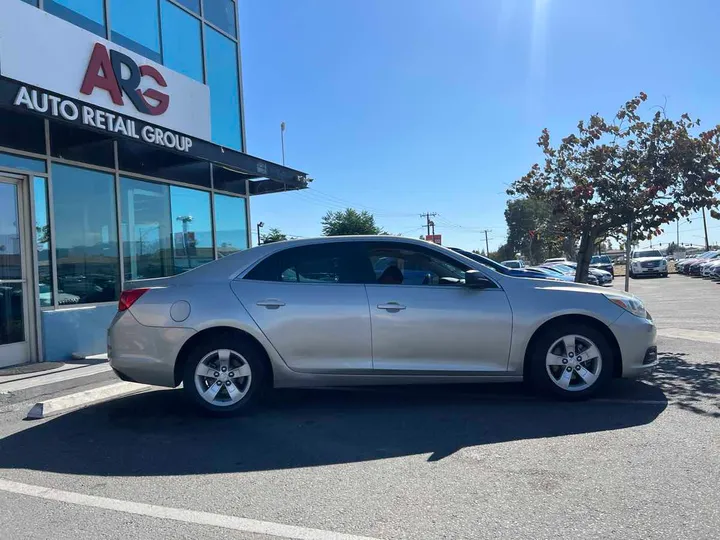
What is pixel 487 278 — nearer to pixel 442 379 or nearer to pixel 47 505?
pixel 442 379

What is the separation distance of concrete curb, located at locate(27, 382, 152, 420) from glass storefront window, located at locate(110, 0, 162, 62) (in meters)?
6.03

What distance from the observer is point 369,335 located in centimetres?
515

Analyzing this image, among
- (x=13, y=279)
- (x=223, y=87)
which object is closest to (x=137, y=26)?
(x=223, y=87)

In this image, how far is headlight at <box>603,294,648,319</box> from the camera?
535 centimetres

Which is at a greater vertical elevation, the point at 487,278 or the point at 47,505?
the point at 487,278

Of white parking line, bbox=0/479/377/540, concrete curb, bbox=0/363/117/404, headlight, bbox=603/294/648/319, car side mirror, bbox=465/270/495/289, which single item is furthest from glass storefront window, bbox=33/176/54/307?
headlight, bbox=603/294/648/319

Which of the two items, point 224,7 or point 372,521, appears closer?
point 372,521

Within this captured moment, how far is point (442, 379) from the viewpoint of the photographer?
5.22 metres

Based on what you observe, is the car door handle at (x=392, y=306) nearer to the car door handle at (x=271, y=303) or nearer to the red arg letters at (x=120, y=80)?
the car door handle at (x=271, y=303)

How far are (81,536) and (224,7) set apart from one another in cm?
1155

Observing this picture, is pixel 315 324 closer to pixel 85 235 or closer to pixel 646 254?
pixel 85 235

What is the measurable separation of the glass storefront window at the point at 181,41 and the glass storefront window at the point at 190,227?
2336mm

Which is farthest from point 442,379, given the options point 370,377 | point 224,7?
point 224,7

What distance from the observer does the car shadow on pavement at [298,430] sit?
4168 millimetres
